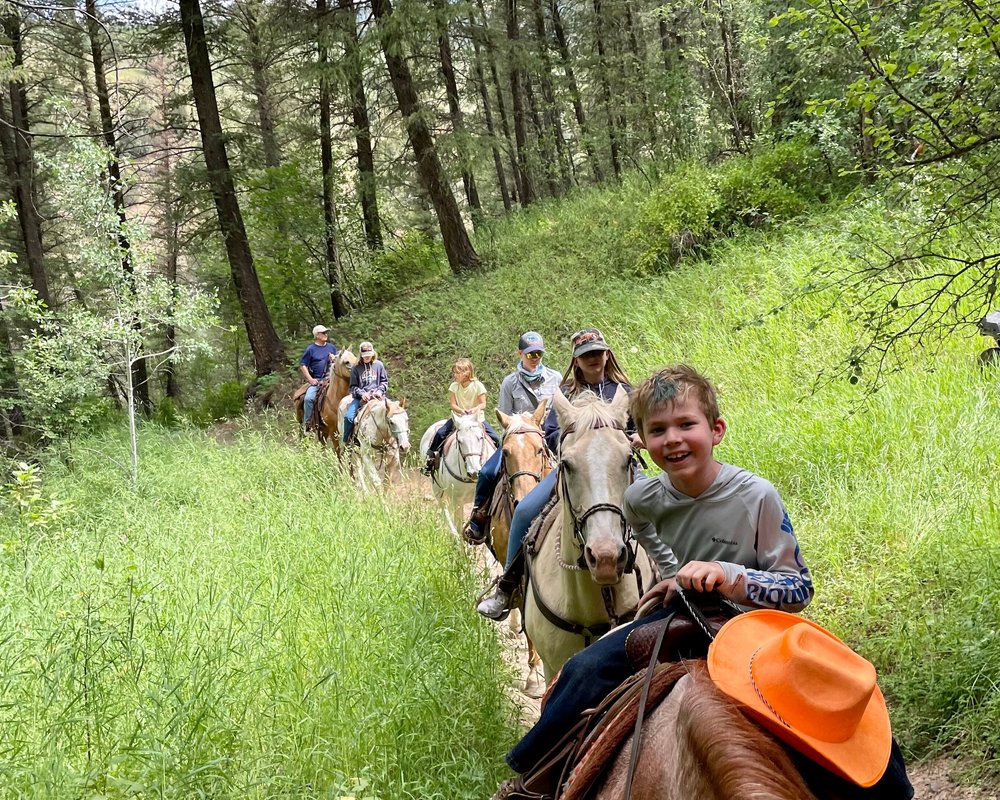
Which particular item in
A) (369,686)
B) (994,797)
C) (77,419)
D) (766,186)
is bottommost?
(994,797)

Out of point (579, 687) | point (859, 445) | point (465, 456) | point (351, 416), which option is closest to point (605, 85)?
point (351, 416)

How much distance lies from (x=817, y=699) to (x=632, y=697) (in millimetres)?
613

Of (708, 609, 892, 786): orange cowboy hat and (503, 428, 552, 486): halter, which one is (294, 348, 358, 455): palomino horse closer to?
(503, 428, 552, 486): halter

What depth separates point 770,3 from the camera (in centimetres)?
1157

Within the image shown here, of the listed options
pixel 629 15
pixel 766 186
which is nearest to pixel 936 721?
pixel 766 186

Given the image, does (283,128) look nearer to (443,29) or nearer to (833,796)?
(443,29)

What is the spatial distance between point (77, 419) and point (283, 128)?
45.4 feet

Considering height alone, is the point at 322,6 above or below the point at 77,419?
above

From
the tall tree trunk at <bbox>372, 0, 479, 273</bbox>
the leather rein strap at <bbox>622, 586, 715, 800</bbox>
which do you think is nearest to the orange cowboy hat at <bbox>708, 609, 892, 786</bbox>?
the leather rein strap at <bbox>622, 586, 715, 800</bbox>

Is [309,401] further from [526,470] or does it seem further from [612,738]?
[612,738]

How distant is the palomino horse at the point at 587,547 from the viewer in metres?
2.86

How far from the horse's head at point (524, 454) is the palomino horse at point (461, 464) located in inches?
74.7

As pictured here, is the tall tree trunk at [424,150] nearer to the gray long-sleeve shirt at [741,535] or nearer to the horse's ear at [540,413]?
the horse's ear at [540,413]

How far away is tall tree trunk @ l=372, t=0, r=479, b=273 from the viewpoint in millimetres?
16156
